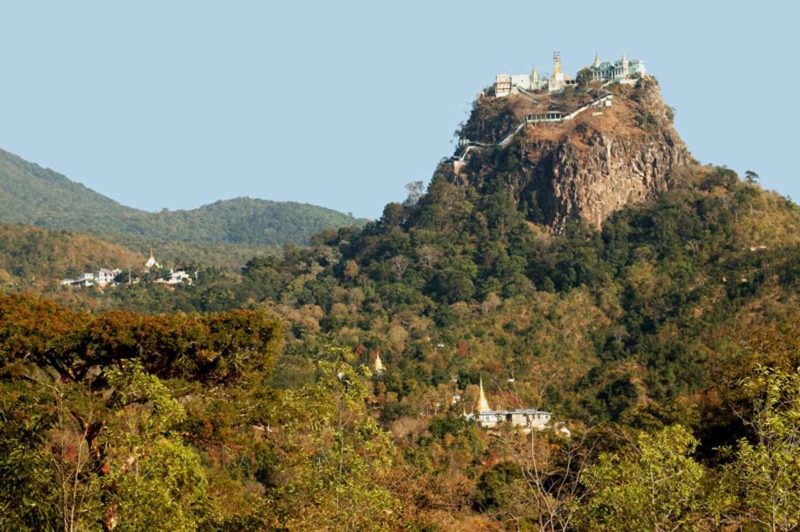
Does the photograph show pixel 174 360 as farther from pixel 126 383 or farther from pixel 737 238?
pixel 737 238

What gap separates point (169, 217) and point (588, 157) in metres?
125

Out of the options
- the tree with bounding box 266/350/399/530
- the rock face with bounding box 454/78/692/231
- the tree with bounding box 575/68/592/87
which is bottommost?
the tree with bounding box 266/350/399/530

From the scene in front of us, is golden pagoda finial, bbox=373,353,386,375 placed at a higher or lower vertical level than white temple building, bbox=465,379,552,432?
higher

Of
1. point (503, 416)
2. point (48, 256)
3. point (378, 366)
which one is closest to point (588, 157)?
point (378, 366)

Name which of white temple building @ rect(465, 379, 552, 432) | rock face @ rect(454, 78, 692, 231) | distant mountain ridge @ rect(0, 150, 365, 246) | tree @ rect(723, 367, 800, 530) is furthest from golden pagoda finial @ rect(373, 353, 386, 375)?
distant mountain ridge @ rect(0, 150, 365, 246)

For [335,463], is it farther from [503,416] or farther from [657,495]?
[503,416]

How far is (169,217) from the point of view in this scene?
188 metres

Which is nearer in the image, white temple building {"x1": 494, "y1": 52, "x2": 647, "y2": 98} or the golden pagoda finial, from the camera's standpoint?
the golden pagoda finial

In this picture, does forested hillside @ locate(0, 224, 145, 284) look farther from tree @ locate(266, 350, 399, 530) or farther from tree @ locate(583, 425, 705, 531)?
tree @ locate(583, 425, 705, 531)

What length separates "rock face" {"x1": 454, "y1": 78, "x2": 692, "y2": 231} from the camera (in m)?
71.9

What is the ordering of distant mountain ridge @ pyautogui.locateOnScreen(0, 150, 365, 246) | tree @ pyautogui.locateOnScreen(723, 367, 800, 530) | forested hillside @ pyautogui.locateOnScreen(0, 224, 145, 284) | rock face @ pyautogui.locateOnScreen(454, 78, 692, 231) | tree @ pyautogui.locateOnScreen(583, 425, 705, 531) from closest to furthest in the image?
tree @ pyautogui.locateOnScreen(723, 367, 800, 530) < tree @ pyautogui.locateOnScreen(583, 425, 705, 531) < rock face @ pyautogui.locateOnScreen(454, 78, 692, 231) < forested hillside @ pyautogui.locateOnScreen(0, 224, 145, 284) < distant mountain ridge @ pyautogui.locateOnScreen(0, 150, 365, 246)

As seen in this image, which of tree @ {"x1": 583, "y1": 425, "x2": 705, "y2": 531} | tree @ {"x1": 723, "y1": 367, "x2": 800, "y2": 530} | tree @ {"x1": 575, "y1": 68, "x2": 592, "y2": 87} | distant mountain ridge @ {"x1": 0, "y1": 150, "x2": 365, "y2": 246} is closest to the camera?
tree @ {"x1": 723, "y1": 367, "x2": 800, "y2": 530}

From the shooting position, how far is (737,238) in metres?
66.0

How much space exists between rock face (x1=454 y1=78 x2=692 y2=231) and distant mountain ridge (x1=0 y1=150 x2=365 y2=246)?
90440 millimetres
